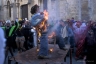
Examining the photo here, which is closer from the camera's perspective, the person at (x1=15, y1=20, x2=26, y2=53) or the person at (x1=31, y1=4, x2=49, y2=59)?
the person at (x1=31, y1=4, x2=49, y2=59)

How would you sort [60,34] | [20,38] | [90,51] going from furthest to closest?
[20,38] → [60,34] → [90,51]

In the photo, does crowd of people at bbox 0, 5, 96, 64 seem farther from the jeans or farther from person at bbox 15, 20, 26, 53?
the jeans

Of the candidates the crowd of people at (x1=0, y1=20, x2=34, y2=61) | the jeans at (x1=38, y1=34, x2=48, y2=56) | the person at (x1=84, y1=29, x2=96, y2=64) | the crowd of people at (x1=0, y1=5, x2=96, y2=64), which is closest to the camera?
the person at (x1=84, y1=29, x2=96, y2=64)

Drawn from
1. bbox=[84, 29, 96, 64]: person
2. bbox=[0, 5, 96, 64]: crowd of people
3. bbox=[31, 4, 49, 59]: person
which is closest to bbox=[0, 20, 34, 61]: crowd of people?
bbox=[0, 5, 96, 64]: crowd of people

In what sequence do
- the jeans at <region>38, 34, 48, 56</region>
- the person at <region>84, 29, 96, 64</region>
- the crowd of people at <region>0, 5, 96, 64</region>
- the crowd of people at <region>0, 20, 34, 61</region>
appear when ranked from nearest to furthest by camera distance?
the person at <region>84, 29, 96, 64</region>, the jeans at <region>38, 34, 48, 56</region>, the crowd of people at <region>0, 5, 96, 64</region>, the crowd of people at <region>0, 20, 34, 61</region>

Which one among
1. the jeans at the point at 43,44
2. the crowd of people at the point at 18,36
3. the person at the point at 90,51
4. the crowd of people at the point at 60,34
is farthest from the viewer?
the crowd of people at the point at 18,36

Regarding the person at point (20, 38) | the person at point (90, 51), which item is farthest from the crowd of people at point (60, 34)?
the person at point (90, 51)

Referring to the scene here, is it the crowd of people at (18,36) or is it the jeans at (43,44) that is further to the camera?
the crowd of people at (18,36)

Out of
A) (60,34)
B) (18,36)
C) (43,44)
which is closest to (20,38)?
(18,36)

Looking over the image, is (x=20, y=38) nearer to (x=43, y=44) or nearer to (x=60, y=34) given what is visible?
(x=60, y=34)

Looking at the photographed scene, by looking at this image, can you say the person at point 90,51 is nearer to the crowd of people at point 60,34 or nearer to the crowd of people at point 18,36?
the crowd of people at point 60,34

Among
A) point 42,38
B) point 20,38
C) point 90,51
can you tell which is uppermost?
point 42,38

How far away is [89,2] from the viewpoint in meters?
24.5

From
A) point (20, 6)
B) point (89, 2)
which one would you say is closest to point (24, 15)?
point (20, 6)
